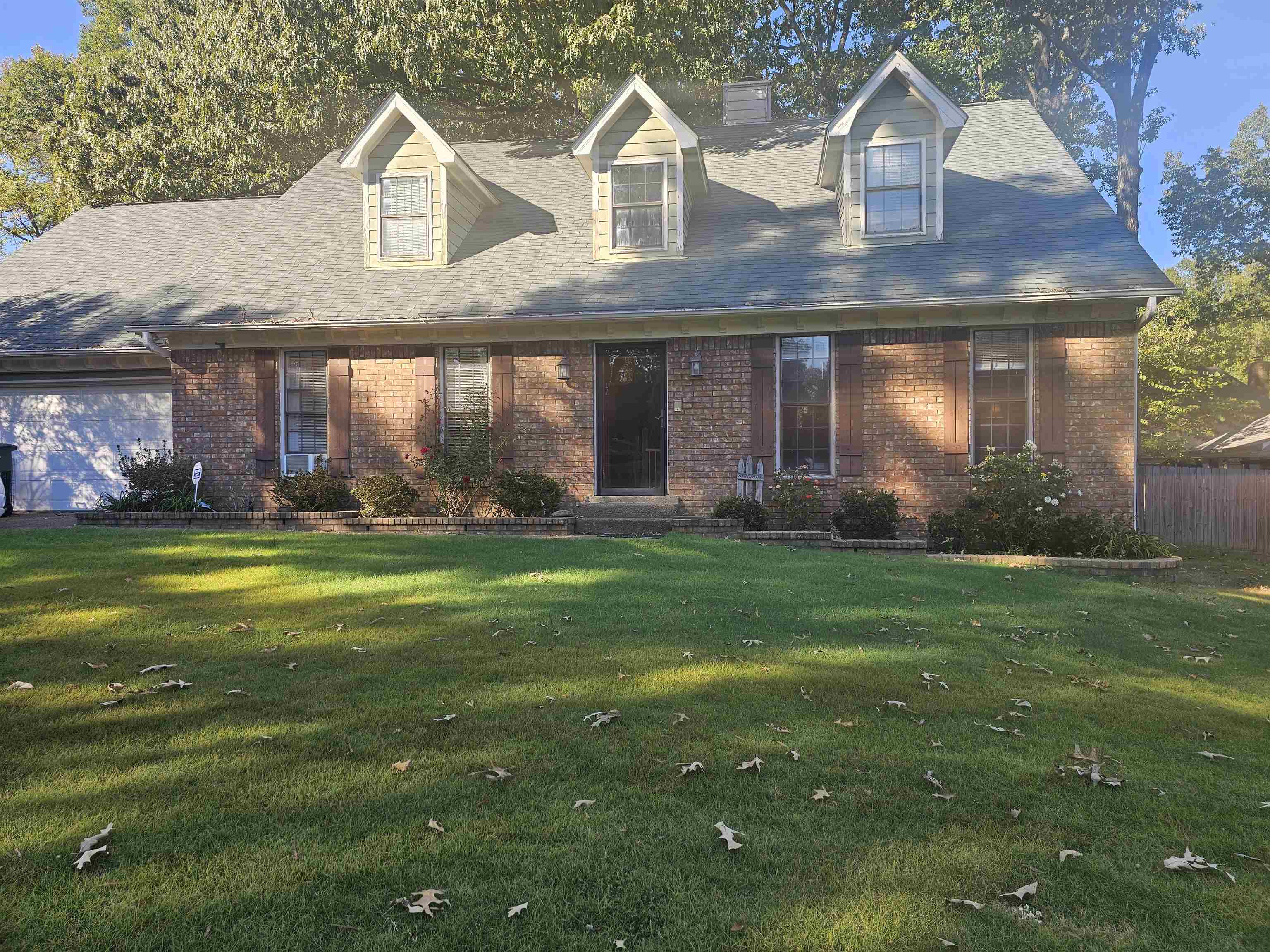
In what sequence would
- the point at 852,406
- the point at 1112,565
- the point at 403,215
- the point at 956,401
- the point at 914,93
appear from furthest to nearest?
the point at 403,215 < the point at 914,93 < the point at 852,406 < the point at 956,401 < the point at 1112,565

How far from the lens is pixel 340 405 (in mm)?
13305

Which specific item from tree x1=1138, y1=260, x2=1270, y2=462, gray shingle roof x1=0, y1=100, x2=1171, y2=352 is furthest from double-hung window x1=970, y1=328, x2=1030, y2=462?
tree x1=1138, y1=260, x2=1270, y2=462

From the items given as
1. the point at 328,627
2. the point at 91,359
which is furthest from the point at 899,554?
the point at 91,359

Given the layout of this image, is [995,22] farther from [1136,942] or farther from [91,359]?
[1136,942]

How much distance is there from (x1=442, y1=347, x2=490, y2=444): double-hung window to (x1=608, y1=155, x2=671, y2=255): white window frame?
287 centimetres

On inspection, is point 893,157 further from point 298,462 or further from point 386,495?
point 298,462

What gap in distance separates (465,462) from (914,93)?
29.7ft

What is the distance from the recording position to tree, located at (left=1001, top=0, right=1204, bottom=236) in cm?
2192

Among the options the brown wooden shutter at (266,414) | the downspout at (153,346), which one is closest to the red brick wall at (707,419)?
the brown wooden shutter at (266,414)

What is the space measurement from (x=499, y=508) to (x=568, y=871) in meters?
9.84

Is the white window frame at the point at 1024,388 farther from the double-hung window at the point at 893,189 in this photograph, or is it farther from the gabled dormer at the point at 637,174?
the gabled dormer at the point at 637,174

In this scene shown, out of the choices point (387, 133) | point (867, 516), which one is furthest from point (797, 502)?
point (387, 133)

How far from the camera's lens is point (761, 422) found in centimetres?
1245

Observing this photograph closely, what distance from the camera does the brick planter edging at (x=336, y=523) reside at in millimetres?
11312
